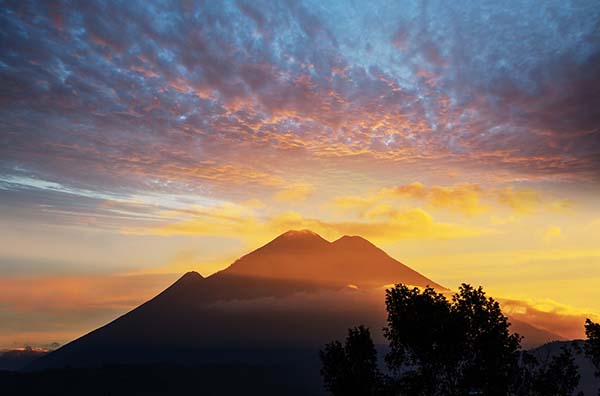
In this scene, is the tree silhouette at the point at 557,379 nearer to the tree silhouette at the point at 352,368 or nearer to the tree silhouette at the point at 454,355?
the tree silhouette at the point at 454,355

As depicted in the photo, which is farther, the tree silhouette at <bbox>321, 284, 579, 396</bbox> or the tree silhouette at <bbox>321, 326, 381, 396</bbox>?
the tree silhouette at <bbox>321, 326, 381, 396</bbox>

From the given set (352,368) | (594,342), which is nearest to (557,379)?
(594,342)

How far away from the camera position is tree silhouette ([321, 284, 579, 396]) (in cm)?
4256

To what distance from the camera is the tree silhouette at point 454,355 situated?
42.6 metres

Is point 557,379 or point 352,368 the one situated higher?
point 352,368

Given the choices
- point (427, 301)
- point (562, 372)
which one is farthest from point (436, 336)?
point (562, 372)

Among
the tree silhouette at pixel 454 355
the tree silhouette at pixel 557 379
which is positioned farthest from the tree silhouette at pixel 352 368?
the tree silhouette at pixel 557 379

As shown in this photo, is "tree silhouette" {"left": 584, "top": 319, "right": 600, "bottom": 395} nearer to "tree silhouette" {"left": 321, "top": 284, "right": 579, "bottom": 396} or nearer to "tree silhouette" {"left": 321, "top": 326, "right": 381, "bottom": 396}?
"tree silhouette" {"left": 321, "top": 284, "right": 579, "bottom": 396}

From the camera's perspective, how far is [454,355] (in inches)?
1713

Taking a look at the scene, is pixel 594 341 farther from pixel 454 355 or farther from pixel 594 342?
pixel 454 355

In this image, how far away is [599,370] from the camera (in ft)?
137

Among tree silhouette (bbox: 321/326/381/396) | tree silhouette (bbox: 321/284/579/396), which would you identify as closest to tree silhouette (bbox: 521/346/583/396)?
tree silhouette (bbox: 321/284/579/396)

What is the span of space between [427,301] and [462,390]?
291 inches

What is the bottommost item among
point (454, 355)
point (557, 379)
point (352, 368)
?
point (557, 379)
